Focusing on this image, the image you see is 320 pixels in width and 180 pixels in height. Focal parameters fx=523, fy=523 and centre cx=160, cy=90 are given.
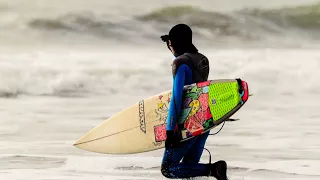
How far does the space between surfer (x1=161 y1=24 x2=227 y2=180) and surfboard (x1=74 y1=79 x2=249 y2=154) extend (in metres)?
0.05

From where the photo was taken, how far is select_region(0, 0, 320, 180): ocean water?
3564 millimetres

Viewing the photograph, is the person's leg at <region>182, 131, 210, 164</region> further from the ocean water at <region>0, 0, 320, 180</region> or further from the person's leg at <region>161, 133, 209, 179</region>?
the ocean water at <region>0, 0, 320, 180</region>

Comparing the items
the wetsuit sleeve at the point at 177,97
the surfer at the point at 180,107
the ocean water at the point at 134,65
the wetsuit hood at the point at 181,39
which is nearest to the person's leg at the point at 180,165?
the surfer at the point at 180,107

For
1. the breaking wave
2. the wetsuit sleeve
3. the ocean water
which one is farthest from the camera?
the breaking wave

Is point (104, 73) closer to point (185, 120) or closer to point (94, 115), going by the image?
point (94, 115)

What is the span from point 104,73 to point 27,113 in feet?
2.03

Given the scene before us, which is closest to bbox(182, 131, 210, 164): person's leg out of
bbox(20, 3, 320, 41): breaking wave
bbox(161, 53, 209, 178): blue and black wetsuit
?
bbox(161, 53, 209, 178): blue and black wetsuit

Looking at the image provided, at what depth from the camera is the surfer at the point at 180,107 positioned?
7.61ft

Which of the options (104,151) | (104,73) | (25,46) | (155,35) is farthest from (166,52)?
(104,151)

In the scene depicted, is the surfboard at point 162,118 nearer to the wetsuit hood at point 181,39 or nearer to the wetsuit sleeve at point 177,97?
the wetsuit sleeve at point 177,97

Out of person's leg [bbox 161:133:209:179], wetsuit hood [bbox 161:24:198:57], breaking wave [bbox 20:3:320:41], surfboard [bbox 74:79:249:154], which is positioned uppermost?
breaking wave [bbox 20:3:320:41]

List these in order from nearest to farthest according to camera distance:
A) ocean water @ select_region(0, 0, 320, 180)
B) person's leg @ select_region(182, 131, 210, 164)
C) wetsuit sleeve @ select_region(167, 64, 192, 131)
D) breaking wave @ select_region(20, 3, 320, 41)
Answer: wetsuit sleeve @ select_region(167, 64, 192, 131), person's leg @ select_region(182, 131, 210, 164), ocean water @ select_region(0, 0, 320, 180), breaking wave @ select_region(20, 3, 320, 41)

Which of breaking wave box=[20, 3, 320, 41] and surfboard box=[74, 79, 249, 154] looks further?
breaking wave box=[20, 3, 320, 41]

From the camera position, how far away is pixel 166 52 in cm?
382
